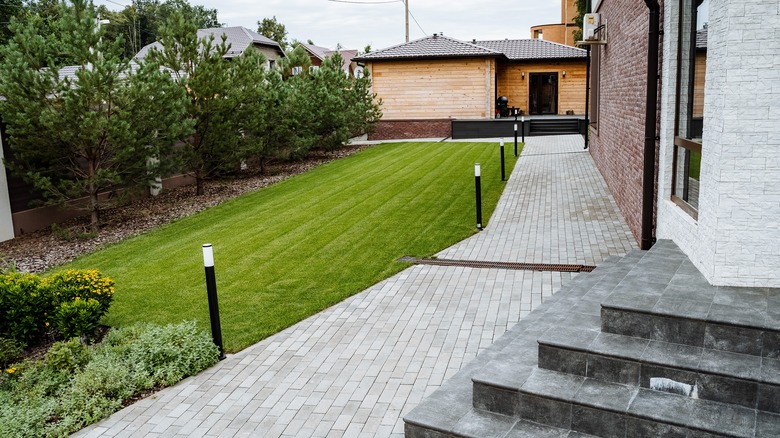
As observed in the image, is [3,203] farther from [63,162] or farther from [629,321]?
[629,321]

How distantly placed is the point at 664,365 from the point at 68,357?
5.28 m

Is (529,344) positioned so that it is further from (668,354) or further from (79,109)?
(79,109)

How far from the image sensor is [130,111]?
12.4 m

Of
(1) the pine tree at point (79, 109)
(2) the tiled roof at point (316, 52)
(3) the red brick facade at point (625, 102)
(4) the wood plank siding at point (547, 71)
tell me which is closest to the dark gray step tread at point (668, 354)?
(3) the red brick facade at point (625, 102)

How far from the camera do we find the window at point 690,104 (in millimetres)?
6129

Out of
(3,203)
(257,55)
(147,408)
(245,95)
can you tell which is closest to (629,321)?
(147,408)

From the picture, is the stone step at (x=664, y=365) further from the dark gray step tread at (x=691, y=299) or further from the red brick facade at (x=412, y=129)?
the red brick facade at (x=412, y=129)

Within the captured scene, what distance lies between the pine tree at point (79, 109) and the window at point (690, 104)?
9483 mm

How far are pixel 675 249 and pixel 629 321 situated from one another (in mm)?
2061

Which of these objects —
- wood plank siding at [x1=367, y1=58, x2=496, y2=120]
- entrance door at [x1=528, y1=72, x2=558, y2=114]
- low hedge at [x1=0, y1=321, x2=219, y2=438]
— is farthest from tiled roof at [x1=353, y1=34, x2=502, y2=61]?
low hedge at [x1=0, y1=321, x2=219, y2=438]

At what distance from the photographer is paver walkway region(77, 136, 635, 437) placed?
5047 millimetres

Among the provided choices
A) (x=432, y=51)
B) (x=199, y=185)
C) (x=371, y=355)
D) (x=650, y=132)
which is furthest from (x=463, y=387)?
(x=432, y=51)

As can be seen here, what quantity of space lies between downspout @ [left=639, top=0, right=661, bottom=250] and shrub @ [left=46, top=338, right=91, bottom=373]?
633 cm

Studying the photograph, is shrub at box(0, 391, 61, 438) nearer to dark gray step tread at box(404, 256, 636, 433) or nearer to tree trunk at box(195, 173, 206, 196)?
dark gray step tread at box(404, 256, 636, 433)
